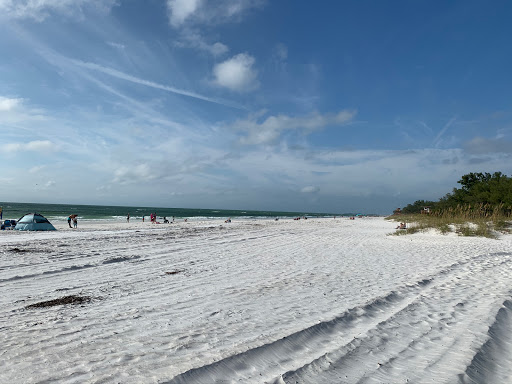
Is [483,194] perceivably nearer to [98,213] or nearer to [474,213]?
[474,213]

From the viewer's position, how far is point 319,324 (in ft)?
12.4

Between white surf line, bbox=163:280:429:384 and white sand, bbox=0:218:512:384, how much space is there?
1 centimetres

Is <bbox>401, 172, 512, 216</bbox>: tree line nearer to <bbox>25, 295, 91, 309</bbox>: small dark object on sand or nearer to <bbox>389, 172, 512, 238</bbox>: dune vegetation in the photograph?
<bbox>389, 172, 512, 238</bbox>: dune vegetation

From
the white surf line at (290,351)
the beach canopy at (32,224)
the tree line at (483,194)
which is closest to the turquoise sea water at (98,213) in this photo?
the beach canopy at (32,224)

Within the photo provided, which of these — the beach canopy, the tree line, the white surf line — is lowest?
the white surf line

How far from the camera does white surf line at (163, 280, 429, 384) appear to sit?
8.58ft

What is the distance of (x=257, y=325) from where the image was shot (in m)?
3.75

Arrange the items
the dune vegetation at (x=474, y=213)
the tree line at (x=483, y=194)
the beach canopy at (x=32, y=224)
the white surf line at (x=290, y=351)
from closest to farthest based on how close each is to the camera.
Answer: the white surf line at (x=290, y=351) < the dune vegetation at (x=474, y=213) < the beach canopy at (x=32, y=224) < the tree line at (x=483, y=194)

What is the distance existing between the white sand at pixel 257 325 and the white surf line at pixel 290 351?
1cm

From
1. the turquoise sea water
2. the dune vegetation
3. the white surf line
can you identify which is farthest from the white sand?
the turquoise sea water

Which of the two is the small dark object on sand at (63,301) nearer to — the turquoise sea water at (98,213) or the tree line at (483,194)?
the tree line at (483,194)

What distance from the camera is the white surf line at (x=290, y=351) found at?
103 inches

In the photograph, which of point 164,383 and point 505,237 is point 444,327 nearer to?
point 164,383

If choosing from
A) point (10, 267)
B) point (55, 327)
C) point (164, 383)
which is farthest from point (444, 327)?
point (10, 267)
